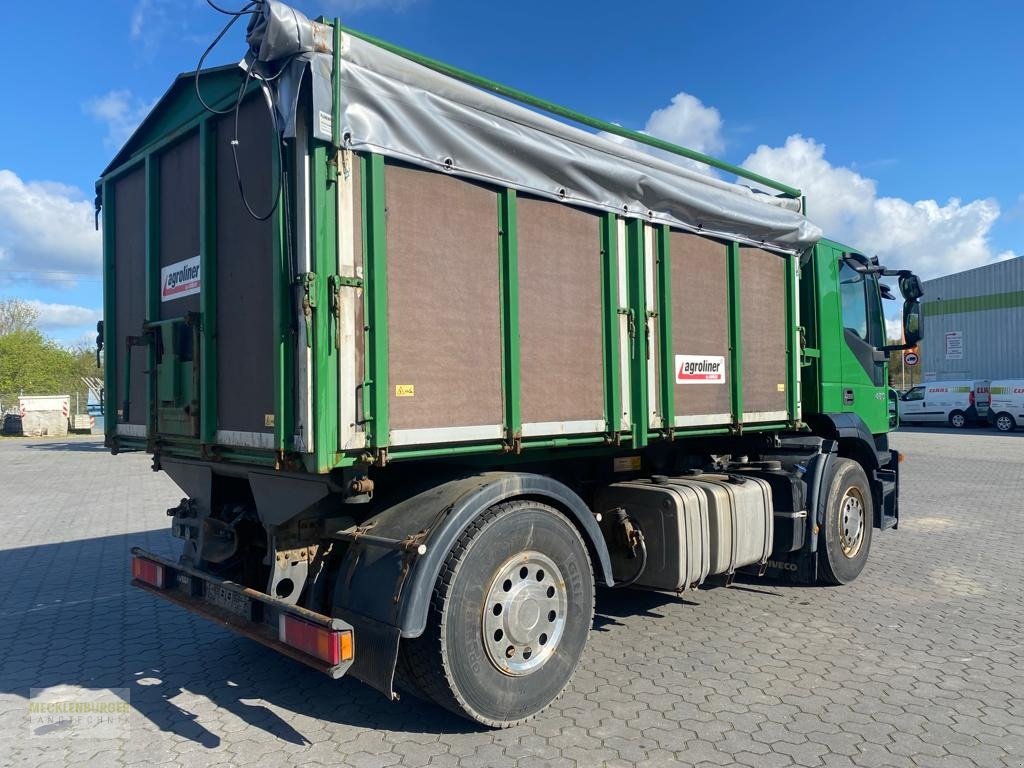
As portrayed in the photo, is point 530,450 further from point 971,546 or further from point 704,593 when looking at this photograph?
point 971,546

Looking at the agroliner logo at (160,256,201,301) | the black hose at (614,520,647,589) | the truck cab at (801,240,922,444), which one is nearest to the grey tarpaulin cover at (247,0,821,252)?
the agroliner logo at (160,256,201,301)

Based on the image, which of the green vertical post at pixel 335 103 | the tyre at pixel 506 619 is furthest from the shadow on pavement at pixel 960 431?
the green vertical post at pixel 335 103

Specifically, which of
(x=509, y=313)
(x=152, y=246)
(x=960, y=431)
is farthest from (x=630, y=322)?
(x=960, y=431)

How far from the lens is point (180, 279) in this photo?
14.1 feet

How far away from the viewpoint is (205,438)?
3.93 meters

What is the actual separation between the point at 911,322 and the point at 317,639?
6.13 meters

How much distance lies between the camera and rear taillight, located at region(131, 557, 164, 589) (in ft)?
14.3

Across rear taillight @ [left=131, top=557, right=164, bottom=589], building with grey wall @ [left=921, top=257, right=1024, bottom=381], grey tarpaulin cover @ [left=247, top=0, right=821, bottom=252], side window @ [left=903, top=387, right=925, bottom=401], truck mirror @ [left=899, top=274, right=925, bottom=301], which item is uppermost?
building with grey wall @ [left=921, top=257, right=1024, bottom=381]

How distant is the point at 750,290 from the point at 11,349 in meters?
43.0

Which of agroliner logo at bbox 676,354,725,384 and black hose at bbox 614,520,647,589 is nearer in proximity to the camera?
black hose at bbox 614,520,647,589

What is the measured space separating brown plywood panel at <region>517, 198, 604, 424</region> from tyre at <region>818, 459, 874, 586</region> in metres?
2.85

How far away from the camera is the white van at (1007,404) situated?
27.1 metres

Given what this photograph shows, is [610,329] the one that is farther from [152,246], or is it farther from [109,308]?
[109,308]

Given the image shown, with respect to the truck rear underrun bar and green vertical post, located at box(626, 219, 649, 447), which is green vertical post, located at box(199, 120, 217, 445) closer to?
the truck rear underrun bar
